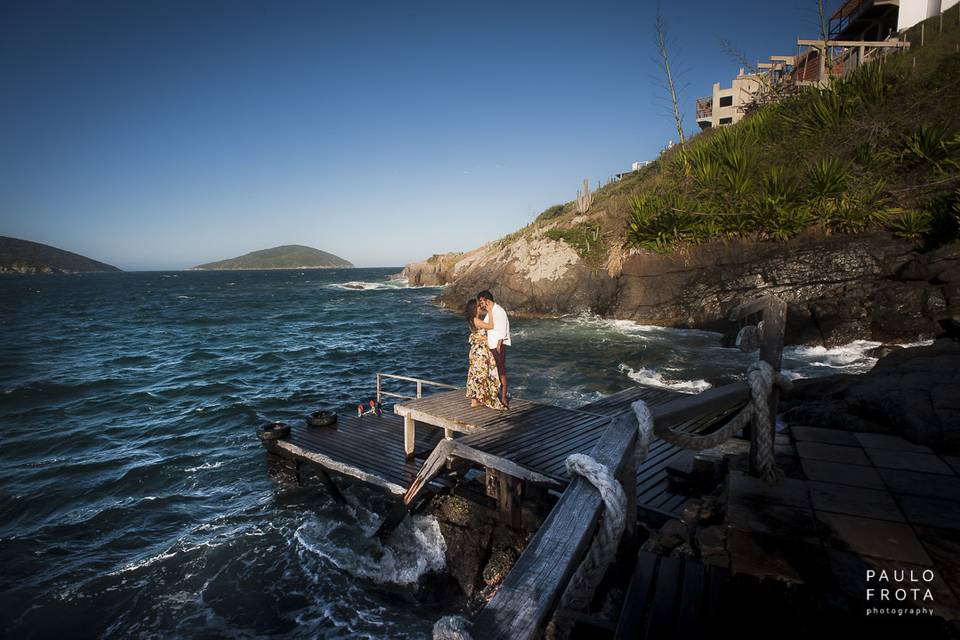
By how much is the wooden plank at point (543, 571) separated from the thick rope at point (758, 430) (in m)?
0.89

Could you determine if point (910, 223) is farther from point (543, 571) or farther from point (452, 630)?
point (452, 630)

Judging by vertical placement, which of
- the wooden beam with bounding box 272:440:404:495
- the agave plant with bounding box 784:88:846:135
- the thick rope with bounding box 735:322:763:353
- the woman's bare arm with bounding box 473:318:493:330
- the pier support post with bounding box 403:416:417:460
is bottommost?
the wooden beam with bounding box 272:440:404:495

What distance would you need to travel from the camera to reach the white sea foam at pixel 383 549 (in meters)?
6.85

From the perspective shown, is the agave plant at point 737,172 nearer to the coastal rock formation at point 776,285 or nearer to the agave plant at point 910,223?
the coastal rock formation at point 776,285

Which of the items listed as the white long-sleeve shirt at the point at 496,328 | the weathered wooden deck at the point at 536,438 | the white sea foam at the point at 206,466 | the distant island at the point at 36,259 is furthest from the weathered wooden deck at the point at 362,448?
the distant island at the point at 36,259

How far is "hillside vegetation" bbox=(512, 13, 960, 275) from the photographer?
54.2 feet

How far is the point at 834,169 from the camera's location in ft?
57.7

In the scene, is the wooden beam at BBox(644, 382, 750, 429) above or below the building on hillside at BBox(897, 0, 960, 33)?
below

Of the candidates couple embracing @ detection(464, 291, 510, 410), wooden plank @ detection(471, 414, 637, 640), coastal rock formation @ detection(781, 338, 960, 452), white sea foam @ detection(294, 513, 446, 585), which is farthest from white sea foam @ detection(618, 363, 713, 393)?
wooden plank @ detection(471, 414, 637, 640)

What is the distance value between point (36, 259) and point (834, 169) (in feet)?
766

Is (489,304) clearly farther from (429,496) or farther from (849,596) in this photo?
(849,596)

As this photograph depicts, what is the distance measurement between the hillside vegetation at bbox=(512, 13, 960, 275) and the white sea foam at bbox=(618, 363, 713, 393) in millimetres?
9009

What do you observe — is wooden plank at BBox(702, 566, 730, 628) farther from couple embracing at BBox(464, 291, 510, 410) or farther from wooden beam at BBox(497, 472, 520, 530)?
couple embracing at BBox(464, 291, 510, 410)

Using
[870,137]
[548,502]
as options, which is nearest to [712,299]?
[870,137]
